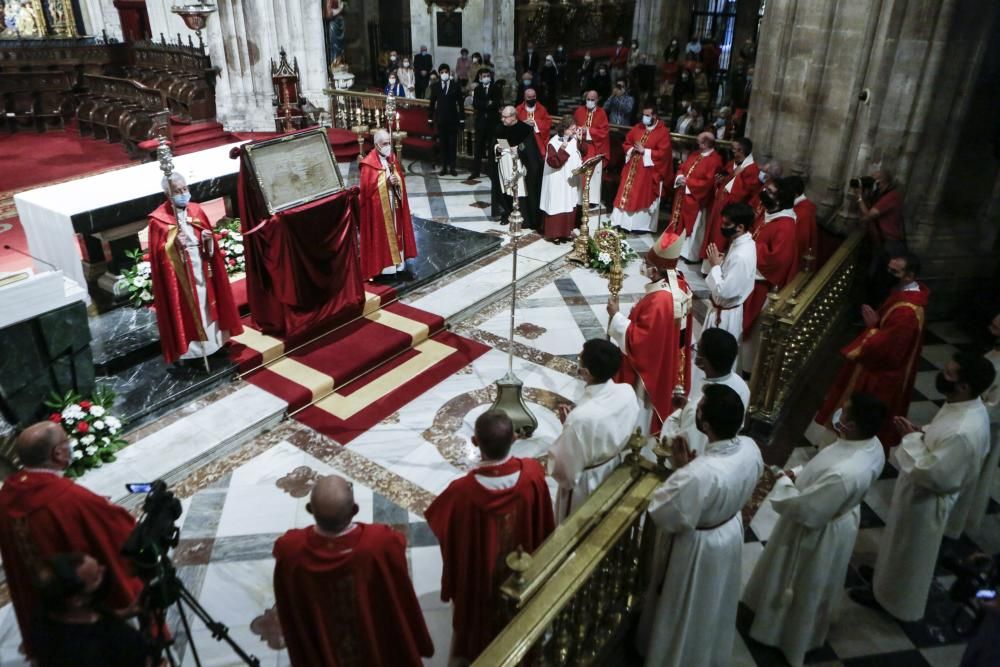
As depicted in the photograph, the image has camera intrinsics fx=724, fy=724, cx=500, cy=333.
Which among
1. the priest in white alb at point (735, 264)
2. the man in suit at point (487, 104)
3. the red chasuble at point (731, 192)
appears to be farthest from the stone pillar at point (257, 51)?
the priest in white alb at point (735, 264)

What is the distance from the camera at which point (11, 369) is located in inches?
191

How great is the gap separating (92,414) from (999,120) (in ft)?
27.7

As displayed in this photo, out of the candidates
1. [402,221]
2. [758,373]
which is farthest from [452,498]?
[402,221]

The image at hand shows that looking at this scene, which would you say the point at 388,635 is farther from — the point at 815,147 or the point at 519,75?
the point at 519,75

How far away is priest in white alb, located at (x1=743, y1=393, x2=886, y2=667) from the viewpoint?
3.33 m

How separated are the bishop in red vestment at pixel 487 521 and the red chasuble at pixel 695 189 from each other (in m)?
5.98

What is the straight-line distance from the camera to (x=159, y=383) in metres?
5.80

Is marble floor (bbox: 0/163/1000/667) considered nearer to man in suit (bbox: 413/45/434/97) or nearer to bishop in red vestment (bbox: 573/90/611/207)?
bishop in red vestment (bbox: 573/90/611/207)

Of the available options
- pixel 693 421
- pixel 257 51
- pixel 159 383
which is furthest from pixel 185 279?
pixel 257 51

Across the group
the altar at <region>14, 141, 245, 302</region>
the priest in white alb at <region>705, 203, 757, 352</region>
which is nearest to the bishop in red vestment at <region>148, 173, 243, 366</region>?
the altar at <region>14, 141, 245, 302</region>

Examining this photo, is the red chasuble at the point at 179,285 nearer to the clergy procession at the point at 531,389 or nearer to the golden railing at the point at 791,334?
the clergy procession at the point at 531,389

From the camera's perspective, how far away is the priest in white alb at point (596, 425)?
362cm

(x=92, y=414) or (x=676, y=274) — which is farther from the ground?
(x=676, y=274)

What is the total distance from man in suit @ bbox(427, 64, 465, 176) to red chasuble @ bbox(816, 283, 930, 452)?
794 cm
